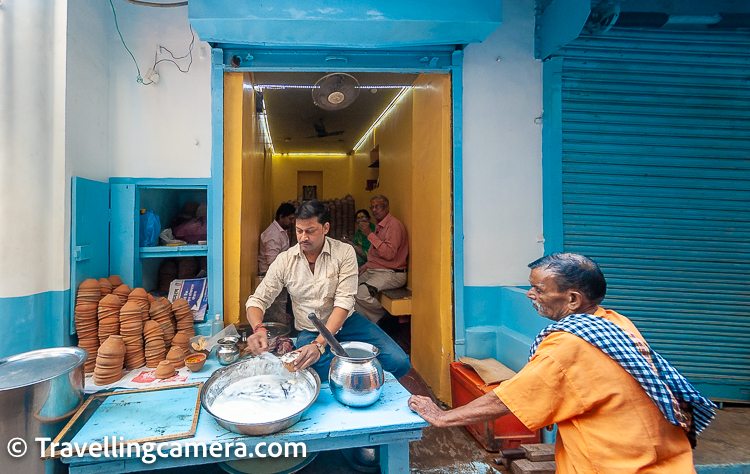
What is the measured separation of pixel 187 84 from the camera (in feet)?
9.52

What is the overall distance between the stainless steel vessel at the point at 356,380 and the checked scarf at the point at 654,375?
1.03m

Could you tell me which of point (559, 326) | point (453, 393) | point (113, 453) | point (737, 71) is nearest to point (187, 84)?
point (113, 453)

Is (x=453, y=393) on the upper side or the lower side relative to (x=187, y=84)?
lower

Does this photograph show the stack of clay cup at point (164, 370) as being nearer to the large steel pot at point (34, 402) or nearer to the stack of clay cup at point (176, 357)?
the stack of clay cup at point (176, 357)

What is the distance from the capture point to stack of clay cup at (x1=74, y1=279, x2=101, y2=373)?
2356 millimetres

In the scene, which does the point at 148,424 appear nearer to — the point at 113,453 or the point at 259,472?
the point at 113,453

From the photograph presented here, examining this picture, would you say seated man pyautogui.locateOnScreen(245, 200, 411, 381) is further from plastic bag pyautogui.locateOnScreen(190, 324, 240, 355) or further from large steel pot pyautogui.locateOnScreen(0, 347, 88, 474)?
large steel pot pyautogui.locateOnScreen(0, 347, 88, 474)

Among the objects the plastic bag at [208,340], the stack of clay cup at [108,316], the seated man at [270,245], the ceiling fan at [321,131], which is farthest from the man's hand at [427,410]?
the ceiling fan at [321,131]

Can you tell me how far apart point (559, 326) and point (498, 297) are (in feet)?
6.09

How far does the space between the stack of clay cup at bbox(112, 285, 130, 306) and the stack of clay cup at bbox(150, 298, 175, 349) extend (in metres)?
0.18

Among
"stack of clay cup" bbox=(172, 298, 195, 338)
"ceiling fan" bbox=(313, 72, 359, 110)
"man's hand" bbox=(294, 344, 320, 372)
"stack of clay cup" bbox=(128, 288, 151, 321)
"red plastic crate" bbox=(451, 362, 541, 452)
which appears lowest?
"red plastic crate" bbox=(451, 362, 541, 452)

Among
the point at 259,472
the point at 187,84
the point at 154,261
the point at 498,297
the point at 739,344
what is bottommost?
the point at 259,472

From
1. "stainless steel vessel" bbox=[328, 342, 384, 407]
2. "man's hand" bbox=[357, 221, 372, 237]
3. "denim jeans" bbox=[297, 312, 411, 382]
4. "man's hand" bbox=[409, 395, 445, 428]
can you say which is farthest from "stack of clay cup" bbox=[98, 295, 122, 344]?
"man's hand" bbox=[357, 221, 372, 237]

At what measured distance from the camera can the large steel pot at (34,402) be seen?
1.62 m
